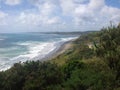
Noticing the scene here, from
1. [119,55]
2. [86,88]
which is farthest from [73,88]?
[119,55]

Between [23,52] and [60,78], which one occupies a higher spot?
[60,78]

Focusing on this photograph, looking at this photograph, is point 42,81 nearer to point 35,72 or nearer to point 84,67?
point 35,72

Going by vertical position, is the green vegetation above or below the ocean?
above

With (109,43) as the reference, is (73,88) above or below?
below

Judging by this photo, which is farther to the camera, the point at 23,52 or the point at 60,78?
the point at 23,52

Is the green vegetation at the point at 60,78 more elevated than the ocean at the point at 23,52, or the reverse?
the green vegetation at the point at 60,78

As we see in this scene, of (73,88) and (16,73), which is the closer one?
(73,88)

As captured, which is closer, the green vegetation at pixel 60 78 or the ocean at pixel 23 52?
the green vegetation at pixel 60 78

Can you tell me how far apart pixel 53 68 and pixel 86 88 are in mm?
4749

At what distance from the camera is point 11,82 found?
19.9 meters

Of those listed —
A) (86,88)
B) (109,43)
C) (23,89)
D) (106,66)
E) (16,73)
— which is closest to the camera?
(86,88)

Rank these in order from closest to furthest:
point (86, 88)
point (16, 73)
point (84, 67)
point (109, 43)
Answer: point (86, 88) → point (16, 73) → point (84, 67) → point (109, 43)

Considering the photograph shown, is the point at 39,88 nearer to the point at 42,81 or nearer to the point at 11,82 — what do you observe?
the point at 42,81

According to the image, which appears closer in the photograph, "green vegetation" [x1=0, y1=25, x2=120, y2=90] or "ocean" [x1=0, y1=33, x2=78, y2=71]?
"green vegetation" [x1=0, y1=25, x2=120, y2=90]
